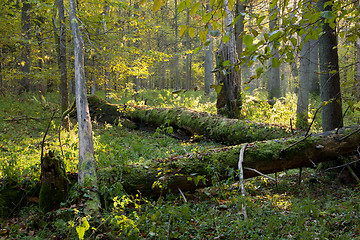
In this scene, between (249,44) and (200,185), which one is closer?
(249,44)

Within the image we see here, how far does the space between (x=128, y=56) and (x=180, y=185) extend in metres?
6.06

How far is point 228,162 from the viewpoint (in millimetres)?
5004

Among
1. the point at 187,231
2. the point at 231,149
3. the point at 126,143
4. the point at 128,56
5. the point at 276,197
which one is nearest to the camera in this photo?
the point at 187,231

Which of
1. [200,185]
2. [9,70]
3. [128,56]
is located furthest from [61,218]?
[9,70]

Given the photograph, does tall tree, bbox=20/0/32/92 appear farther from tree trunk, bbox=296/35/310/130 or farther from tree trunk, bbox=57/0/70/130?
tree trunk, bbox=296/35/310/130

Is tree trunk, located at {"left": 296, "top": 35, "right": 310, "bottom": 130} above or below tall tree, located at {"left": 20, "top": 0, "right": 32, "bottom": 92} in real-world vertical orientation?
below

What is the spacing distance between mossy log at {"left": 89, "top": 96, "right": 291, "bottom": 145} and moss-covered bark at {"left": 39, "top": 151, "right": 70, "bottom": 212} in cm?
301

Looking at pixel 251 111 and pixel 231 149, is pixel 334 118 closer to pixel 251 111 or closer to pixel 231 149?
pixel 231 149

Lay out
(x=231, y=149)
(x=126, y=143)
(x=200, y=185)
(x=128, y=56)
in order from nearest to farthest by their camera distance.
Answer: (x=200, y=185) < (x=231, y=149) < (x=126, y=143) < (x=128, y=56)

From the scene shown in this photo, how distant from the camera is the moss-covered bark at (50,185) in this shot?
4.19 metres

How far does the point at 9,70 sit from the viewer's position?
8.98m

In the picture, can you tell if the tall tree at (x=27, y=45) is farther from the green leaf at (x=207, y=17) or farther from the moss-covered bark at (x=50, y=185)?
the green leaf at (x=207, y=17)

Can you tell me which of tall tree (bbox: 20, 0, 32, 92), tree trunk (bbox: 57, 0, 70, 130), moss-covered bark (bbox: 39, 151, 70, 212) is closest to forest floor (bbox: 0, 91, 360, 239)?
moss-covered bark (bbox: 39, 151, 70, 212)

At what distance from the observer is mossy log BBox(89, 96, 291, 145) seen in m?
7.88
